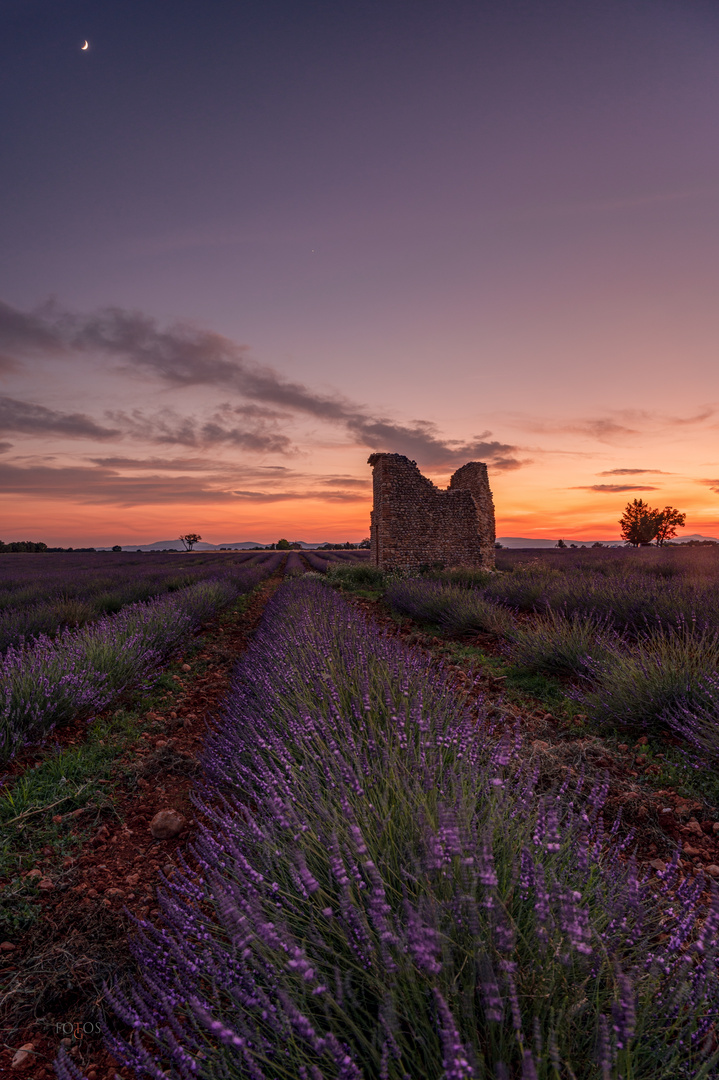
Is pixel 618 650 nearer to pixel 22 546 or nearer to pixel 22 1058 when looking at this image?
pixel 22 1058

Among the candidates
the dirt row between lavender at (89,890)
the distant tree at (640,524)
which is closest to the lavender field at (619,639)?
the dirt row between lavender at (89,890)

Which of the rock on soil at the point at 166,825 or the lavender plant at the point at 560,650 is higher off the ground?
the lavender plant at the point at 560,650

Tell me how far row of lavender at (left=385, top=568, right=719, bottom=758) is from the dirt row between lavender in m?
3.08

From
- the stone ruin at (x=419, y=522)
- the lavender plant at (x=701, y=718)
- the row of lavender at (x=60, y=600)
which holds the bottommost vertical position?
the lavender plant at (x=701, y=718)

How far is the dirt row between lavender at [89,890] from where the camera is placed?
1.46 m

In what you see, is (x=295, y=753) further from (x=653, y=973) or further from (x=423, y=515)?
(x=423, y=515)

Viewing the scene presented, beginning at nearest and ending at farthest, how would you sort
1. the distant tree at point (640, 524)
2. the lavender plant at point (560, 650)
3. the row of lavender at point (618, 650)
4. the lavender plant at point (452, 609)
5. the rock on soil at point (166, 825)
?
the rock on soil at point (166, 825) < the row of lavender at point (618, 650) < the lavender plant at point (560, 650) < the lavender plant at point (452, 609) < the distant tree at point (640, 524)

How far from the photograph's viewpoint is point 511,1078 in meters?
0.92

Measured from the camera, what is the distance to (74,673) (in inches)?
156

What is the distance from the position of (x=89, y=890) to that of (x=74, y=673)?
2318mm

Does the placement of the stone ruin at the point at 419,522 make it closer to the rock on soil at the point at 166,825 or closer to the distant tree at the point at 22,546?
the rock on soil at the point at 166,825

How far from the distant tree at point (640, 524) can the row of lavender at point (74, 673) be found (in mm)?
41343

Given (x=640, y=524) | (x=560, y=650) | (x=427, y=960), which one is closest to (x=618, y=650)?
(x=560, y=650)

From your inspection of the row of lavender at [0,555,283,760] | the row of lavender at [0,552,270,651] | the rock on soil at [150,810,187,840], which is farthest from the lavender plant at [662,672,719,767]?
the row of lavender at [0,552,270,651]
